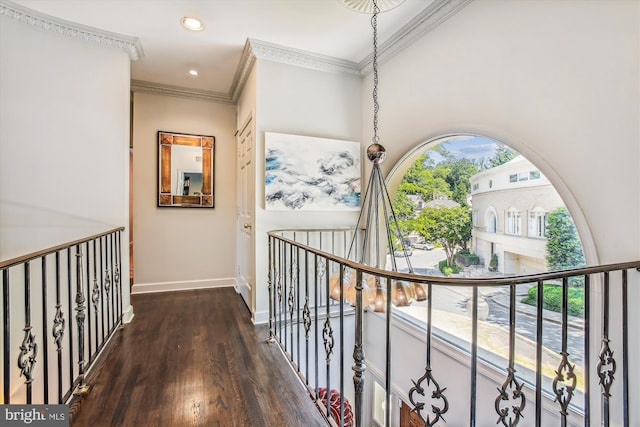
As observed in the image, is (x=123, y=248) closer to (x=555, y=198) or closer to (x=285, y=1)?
(x=285, y=1)

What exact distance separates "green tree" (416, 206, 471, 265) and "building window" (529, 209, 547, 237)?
52 cm

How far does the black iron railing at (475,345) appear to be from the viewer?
3.72 feet

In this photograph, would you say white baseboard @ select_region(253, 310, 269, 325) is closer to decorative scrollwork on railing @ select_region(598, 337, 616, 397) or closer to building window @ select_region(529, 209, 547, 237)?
building window @ select_region(529, 209, 547, 237)

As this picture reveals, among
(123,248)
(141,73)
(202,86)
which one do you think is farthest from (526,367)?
(141,73)

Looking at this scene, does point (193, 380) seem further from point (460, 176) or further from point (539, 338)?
point (460, 176)

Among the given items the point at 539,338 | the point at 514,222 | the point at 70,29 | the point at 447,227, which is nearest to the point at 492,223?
the point at 514,222

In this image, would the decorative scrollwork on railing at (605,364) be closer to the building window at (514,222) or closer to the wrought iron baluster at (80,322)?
the building window at (514,222)

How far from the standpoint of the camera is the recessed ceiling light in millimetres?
2564

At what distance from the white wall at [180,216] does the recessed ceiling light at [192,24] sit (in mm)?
1553

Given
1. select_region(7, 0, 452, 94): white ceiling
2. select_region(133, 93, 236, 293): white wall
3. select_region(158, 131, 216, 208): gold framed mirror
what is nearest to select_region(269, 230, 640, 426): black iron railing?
select_region(133, 93, 236, 293): white wall

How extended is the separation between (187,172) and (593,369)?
435 centimetres

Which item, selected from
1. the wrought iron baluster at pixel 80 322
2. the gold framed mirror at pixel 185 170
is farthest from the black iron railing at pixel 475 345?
the gold framed mirror at pixel 185 170

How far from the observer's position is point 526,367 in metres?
2.02

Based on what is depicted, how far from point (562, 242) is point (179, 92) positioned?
172 inches
